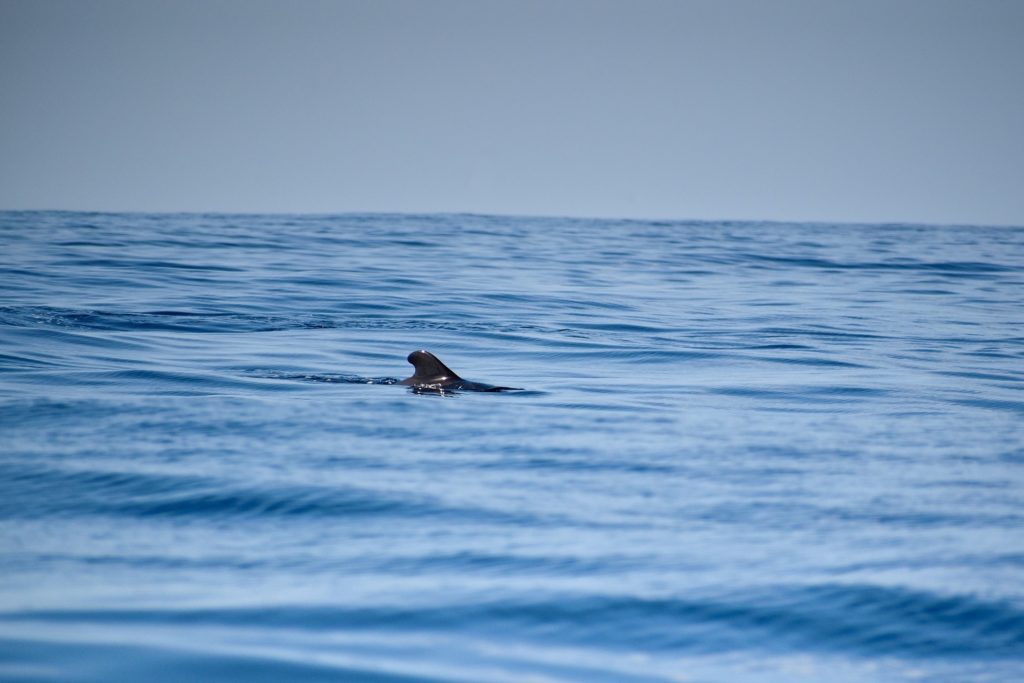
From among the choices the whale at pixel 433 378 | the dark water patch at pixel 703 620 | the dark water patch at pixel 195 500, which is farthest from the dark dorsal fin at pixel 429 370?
the dark water patch at pixel 703 620

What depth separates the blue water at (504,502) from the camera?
15.6ft

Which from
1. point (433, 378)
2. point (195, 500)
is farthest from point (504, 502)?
point (433, 378)

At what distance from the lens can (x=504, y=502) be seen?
731 cm

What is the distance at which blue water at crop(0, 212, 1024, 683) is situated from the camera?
15.6 feet

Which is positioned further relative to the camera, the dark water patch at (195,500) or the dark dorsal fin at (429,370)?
the dark dorsal fin at (429,370)

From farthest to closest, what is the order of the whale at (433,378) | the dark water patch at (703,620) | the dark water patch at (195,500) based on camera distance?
the whale at (433,378) → the dark water patch at (195,500) → the dark water patch at (703,620)

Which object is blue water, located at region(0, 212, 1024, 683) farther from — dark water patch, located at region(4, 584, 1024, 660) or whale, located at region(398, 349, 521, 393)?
whale, located at region(398, 349, 521, 393)

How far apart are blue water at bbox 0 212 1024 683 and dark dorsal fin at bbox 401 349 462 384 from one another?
1.31 feet

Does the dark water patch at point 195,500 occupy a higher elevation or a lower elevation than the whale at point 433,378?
lower

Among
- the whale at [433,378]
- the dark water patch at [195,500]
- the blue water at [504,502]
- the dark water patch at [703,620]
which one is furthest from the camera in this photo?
the whale at [433,378]

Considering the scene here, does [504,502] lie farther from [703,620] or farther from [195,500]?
[703,620]

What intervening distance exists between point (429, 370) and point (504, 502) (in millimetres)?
4761

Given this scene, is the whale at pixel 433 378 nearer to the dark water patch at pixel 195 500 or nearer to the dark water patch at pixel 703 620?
the dark water patch at pixel 195 500

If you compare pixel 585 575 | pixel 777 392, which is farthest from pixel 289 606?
pixel 777 392
